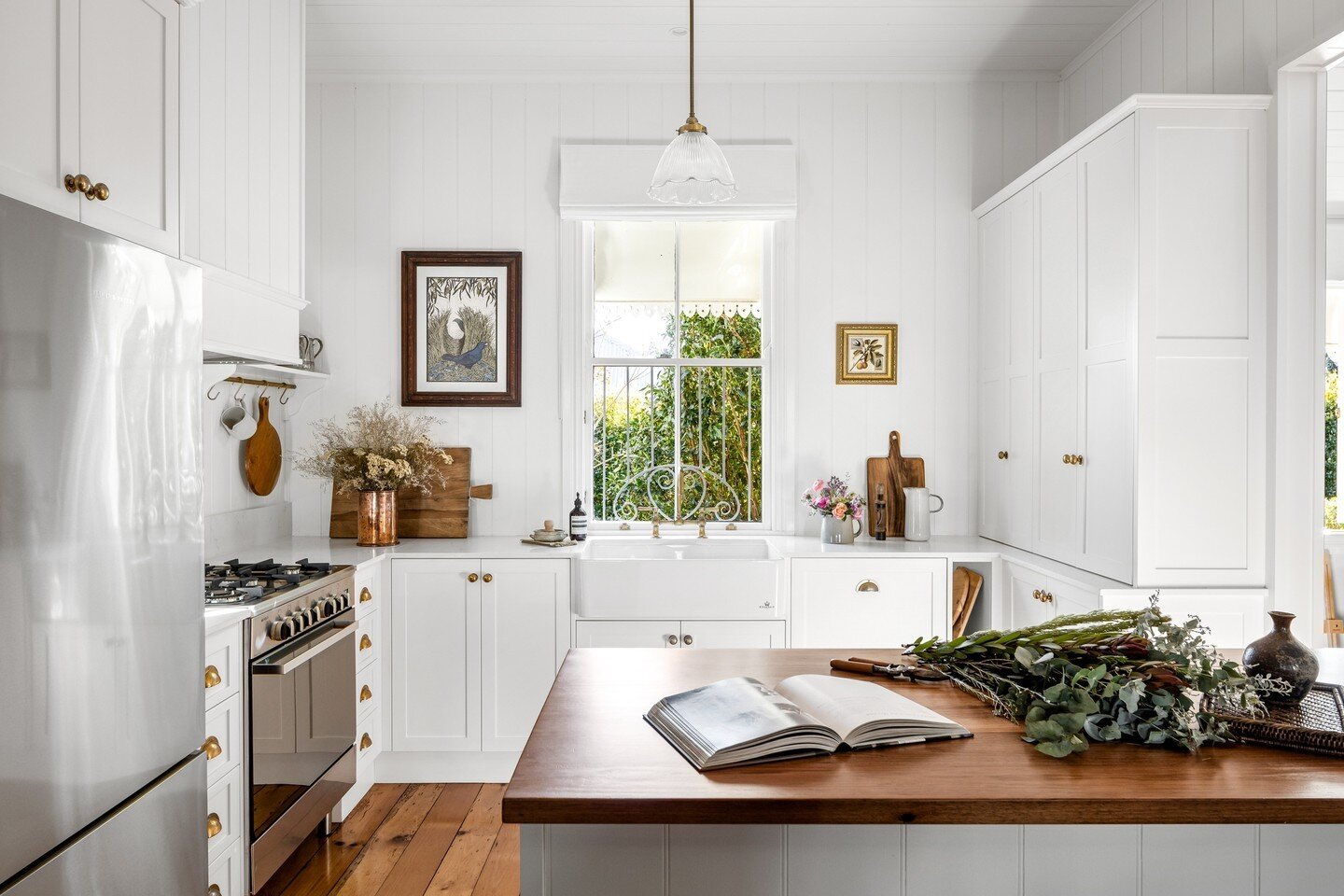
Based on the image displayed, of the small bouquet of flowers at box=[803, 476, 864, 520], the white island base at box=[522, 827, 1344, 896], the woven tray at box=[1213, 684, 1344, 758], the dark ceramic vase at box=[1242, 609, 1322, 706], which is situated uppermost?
the small bouquet of flowers at box=[803, 476, 864, 520]

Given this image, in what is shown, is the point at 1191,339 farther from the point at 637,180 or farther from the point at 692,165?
the point at 637,180

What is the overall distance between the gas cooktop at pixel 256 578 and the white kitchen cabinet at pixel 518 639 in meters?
0.64

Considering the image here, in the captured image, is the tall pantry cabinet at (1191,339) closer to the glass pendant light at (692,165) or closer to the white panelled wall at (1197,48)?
the white panelled wall at (1197,48)

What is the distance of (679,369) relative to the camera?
3805 mm

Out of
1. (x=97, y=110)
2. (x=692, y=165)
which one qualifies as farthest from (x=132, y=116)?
(x=692, y=165)

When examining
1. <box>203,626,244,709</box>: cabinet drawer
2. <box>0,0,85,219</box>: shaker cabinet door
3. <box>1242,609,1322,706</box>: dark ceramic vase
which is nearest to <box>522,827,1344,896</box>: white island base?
<box>1242,609,1322,706</box>: dark ceramic vase

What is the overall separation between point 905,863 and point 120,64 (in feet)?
6.66

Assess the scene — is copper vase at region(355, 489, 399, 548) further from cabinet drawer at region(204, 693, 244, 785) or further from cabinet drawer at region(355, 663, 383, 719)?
cabinet drawer at region(204, 693, 244, 785)

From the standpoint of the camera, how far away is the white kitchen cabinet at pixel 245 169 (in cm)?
218

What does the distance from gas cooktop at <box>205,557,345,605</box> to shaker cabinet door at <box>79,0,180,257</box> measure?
90 cm

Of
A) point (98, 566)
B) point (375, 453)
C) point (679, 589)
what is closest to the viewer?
point (98, 566)

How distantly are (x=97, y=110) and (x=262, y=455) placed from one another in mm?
1998

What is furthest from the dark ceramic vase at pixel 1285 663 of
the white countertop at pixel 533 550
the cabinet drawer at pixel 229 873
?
the cabinet drawer at pixel 229 873

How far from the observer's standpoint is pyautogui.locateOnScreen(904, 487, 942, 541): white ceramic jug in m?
3.52
